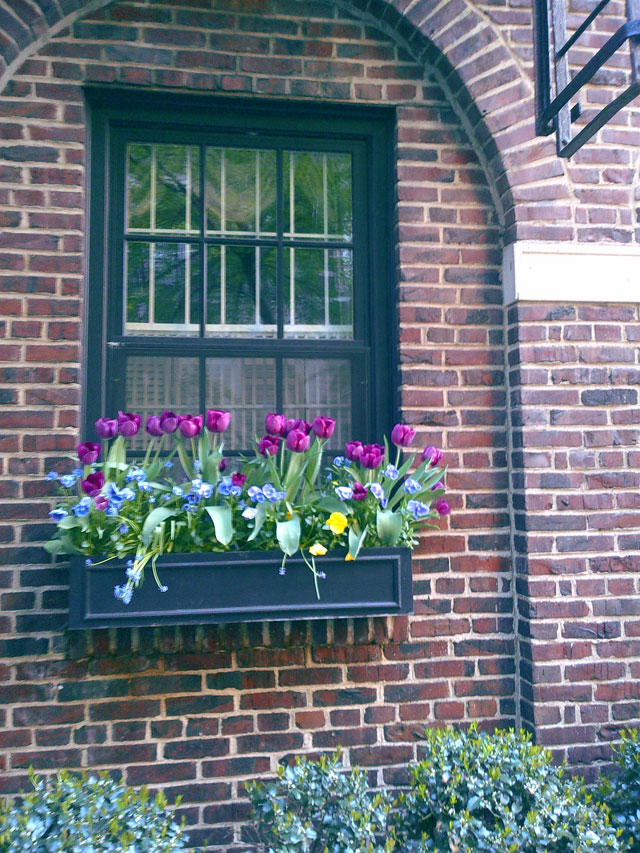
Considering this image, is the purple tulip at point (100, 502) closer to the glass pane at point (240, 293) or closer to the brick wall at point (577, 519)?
the glass pane at point (240, 293)

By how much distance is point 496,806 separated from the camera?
6.76ft

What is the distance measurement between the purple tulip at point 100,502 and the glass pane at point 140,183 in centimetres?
130

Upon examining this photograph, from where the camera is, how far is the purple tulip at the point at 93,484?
87.3 inches

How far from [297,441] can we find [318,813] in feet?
4.07

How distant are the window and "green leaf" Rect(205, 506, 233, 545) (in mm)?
593

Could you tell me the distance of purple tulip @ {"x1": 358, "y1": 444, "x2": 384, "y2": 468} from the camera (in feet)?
7.93

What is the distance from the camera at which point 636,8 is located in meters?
2.12

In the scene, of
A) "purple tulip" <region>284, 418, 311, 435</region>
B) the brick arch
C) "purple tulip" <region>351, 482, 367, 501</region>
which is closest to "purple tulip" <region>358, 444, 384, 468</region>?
"purple tulip" <region>351, 482, 367, 501</region>

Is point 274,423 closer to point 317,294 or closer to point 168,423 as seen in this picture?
point 168,423

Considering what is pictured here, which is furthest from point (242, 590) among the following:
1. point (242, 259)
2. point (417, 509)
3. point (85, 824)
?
point (242, 259)

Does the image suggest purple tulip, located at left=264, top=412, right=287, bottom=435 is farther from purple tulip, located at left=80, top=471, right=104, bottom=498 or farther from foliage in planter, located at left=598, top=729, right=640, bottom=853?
foliage in planter, located at left=598, top=729, right=640, bottom=853

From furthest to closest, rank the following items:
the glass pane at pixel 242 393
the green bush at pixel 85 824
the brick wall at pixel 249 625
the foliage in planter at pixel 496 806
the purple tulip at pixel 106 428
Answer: the glass pane at pixel 242 393, the brick wall at pixel 249 625, the purple tulip at pixel 106 428, the foliage in planter at pixel 496 806, the green bush at pixel 85 824

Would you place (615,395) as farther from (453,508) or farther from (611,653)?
(611,653)

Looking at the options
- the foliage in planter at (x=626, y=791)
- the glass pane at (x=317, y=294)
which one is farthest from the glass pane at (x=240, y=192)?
the foliage in planter at (x=626, y=791)
